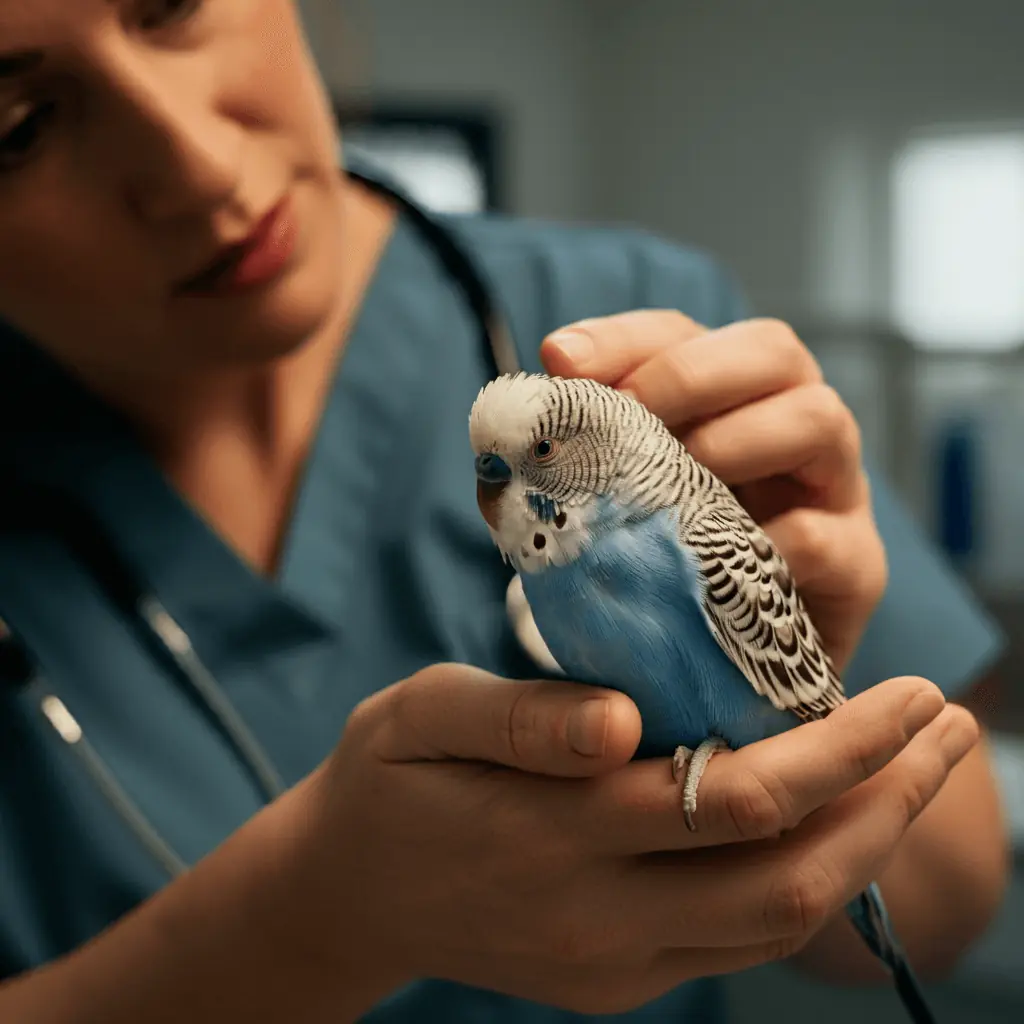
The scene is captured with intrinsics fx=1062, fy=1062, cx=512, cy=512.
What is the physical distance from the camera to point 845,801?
368 mm

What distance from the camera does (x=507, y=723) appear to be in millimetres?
340

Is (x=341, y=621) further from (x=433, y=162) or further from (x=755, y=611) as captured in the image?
(x=433, y=162)

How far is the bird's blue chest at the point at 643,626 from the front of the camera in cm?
33

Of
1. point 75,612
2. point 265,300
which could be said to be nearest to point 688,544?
point 265,300

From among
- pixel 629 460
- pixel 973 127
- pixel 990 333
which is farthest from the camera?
pixel 990 333

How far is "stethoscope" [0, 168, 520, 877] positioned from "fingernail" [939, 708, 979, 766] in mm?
262

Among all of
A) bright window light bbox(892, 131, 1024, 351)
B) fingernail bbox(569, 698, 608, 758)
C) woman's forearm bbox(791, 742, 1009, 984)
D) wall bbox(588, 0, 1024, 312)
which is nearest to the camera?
fingernail bbox(569, 698, 608, 758)

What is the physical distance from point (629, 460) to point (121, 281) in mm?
298

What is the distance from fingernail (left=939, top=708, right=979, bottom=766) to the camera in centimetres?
38

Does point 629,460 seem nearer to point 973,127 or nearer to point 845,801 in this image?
point 845,801

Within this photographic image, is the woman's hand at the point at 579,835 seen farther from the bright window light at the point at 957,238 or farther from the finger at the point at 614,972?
the bright window light at the point at 957,238

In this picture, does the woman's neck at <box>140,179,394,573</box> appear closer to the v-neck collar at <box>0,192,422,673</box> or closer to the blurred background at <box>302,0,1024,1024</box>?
the v-neck collar at <box>0,192,422,673</box>

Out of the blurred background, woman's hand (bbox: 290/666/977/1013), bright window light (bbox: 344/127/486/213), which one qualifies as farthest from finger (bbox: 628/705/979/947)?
bright window light (bbox: 344/127/486/213)

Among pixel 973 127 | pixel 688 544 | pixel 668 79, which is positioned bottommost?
pixel 973 127
